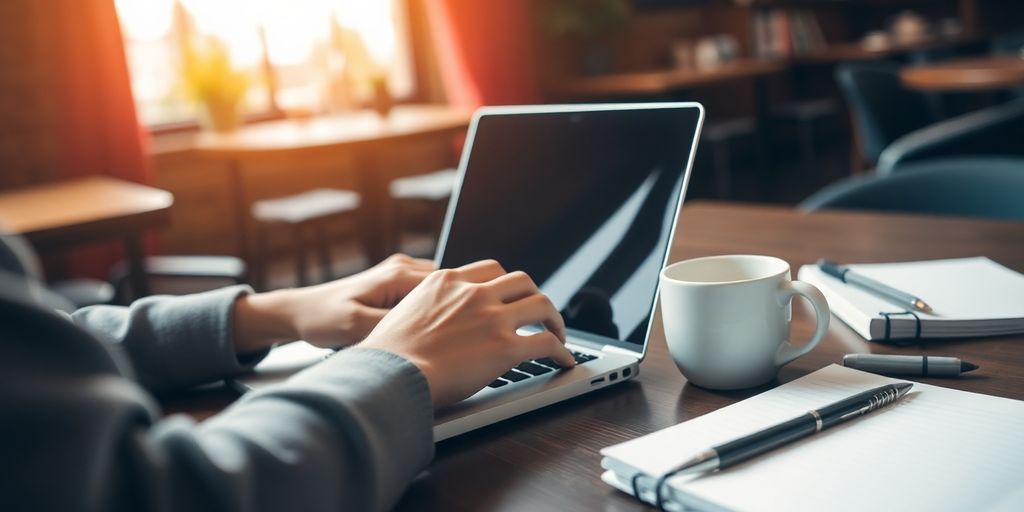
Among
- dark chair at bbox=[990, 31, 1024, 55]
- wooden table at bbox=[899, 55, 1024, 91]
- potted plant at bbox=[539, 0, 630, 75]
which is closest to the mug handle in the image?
wooden table at bbox=[899, 55, 1024, 91]

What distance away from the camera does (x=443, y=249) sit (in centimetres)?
105

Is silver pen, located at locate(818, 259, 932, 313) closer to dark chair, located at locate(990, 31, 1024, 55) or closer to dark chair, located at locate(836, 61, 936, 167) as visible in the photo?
dark chair, located at locate(836, 61, 936, 167)

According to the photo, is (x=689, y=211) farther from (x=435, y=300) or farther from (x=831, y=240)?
(x=435, y=300)

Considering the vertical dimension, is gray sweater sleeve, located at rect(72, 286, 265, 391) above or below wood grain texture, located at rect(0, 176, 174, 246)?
above

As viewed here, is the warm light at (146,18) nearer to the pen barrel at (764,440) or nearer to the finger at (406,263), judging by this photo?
the finger at (406,263)

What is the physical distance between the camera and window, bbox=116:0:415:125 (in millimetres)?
4156

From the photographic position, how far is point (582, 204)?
91 cm

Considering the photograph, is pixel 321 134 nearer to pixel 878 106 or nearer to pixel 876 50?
pixel 878 106

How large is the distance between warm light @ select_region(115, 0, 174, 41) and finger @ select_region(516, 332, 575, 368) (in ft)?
12.5

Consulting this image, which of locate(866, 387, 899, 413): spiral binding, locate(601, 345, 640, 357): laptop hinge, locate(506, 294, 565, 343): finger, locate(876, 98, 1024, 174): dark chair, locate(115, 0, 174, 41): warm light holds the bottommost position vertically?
locate(876, 98, 1024, 174): dark chair

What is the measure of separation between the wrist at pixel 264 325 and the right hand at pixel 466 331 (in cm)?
19

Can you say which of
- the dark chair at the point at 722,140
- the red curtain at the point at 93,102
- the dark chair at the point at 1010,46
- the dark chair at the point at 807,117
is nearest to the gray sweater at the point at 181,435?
the red curtain at the point at 93,102

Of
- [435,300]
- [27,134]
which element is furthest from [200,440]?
[27,134]

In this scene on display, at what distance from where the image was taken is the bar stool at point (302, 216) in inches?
146
